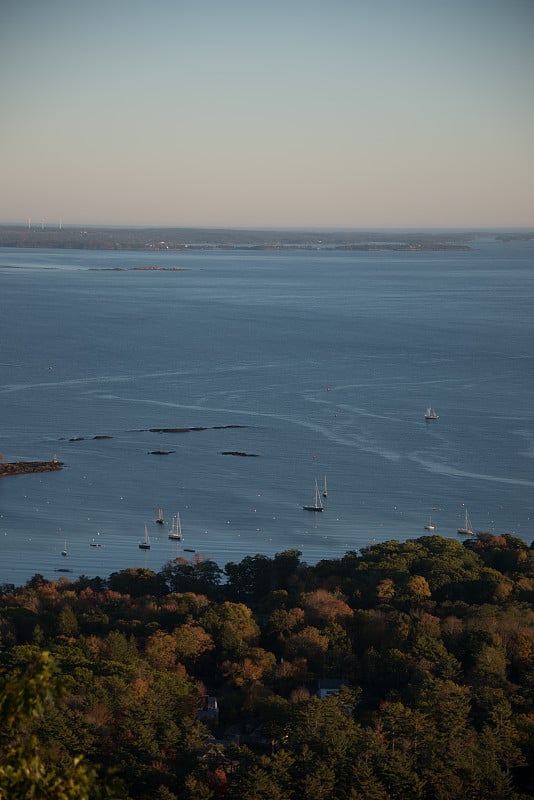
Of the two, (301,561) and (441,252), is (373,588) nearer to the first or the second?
(301,561)

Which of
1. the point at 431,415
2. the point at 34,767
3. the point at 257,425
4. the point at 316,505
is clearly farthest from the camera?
the point at 431,415

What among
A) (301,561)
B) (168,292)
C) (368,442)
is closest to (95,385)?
(368,442)

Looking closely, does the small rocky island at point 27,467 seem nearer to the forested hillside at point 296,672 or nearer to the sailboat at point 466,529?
the forested hillside at point 296,672

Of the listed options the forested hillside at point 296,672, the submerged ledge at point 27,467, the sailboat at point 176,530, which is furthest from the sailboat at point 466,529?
the submerged ledge at point 27,467

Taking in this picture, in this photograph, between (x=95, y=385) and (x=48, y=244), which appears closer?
(x=95, y=385)

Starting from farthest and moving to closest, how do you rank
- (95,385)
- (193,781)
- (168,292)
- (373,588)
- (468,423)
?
(168,292), (95,385), (468,423), (373,588), (193,781)

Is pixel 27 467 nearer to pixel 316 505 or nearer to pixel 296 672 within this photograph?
pixel 316 505

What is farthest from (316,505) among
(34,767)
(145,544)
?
(34,767)
